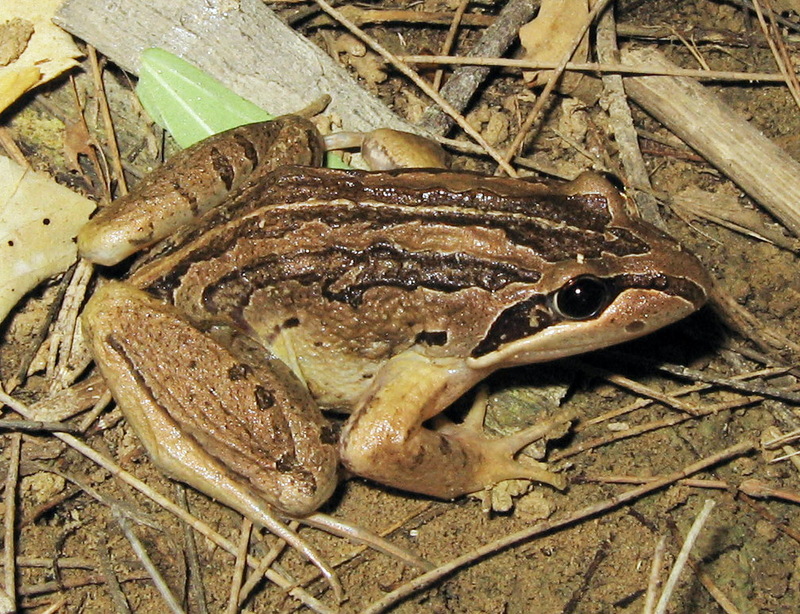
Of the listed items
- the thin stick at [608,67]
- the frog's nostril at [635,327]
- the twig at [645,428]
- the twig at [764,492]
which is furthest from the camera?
the thin stick at [608,67]

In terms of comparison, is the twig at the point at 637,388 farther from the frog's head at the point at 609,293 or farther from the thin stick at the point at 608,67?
the thin stick at the point at 608,67

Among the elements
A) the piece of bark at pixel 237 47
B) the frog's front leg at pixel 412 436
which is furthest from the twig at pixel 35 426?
the piece of bark at pixel 237 47

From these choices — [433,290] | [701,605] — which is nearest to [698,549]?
[701,605]

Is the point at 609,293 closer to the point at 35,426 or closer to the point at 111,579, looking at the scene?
the point at 111,579

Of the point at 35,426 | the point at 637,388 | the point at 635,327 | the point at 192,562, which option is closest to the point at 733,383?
the point at 637,388

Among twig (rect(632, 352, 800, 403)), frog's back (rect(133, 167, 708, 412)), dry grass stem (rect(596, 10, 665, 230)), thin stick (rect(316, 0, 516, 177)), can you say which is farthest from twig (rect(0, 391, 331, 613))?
dry grass stem (rect(596, 10, 665, 230))

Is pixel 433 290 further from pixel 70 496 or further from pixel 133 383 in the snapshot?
pixel 70 496
